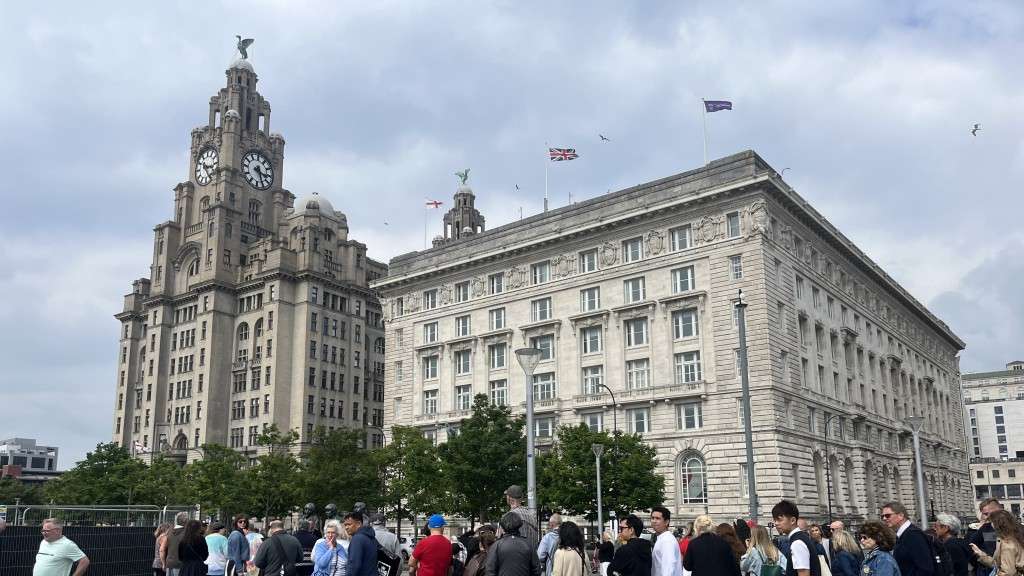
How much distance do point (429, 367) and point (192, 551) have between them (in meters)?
55.9

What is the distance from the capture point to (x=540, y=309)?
65625mm

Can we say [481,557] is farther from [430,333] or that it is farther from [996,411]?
[996,411]

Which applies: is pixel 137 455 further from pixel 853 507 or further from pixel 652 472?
pixel 853 507

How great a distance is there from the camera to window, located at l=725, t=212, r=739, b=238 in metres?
56.7

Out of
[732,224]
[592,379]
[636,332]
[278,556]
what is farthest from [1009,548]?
[592,379]

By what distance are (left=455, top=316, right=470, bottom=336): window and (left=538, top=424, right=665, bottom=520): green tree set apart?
1924cm

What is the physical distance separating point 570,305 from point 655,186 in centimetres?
1029

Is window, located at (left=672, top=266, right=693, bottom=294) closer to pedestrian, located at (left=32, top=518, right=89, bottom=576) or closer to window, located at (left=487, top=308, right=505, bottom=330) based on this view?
window, located at (left=487, top=308, right=505, bottom=330)

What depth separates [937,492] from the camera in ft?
274

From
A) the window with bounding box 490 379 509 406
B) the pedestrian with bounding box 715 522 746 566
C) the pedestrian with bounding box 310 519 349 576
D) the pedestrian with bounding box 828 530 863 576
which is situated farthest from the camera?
the window with bounding box 490 379 509 406

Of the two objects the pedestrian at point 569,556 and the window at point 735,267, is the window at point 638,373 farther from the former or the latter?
the pedestrian at point 569,556

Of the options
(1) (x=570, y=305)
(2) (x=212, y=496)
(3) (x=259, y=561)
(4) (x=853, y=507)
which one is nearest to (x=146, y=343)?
(2) (x=212, y=496)

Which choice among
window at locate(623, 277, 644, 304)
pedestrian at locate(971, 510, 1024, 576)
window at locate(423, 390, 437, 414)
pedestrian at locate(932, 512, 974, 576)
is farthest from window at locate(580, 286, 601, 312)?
pedestrian at locate(971, 510, 1024, 576)

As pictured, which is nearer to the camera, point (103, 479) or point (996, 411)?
point (103, 479)
